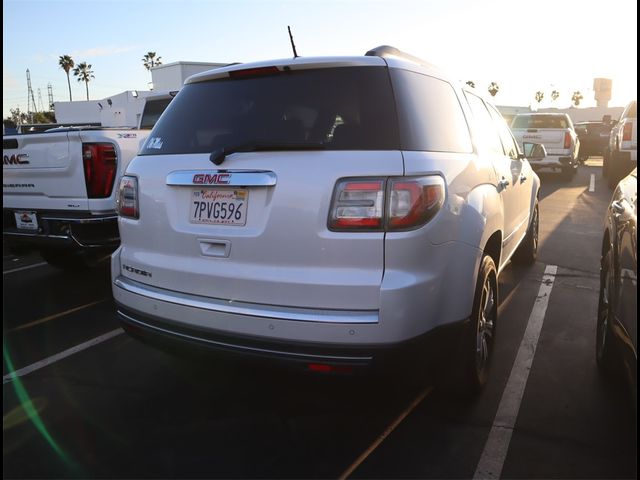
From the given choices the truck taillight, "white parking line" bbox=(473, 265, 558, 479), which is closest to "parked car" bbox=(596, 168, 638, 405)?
"white parking line" bbox=(473, 265, 558, 479)

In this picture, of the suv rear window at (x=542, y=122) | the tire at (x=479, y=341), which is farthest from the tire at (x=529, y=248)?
the suv rear window at (x=542, y=122)

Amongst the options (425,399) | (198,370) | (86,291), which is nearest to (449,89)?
(425,399)

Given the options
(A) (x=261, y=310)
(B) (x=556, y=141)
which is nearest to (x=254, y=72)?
(A) (x=261, y=310)

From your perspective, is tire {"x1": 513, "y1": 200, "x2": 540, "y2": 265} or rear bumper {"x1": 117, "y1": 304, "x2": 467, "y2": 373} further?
tire {"x1": 513, "y1": 200, "x2": 540, "y2": 265}

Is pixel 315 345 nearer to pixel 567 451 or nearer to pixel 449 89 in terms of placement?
pixel 567 451

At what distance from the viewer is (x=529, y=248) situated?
6195mm

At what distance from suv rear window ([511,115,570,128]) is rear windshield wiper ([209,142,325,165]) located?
50.3 ft

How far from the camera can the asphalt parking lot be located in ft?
8.32

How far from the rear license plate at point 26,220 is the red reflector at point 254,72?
3.05 m

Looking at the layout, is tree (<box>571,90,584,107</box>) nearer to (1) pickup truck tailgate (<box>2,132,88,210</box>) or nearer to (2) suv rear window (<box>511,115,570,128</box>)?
(2) suv rear window (<box>511,115,570,128</box>)

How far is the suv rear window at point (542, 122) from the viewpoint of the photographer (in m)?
16.0

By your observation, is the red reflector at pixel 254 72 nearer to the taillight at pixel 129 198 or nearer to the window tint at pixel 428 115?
the window tint at pixel 428 115

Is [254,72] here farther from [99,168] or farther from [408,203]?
[99,168]

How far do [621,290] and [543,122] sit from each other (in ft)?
49.4
